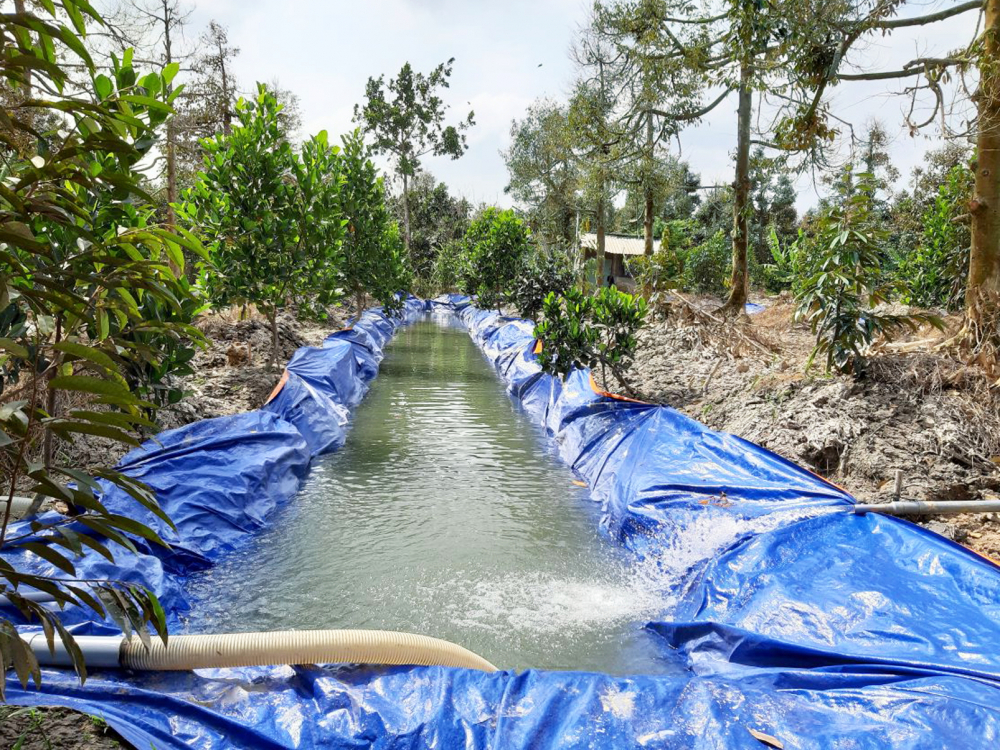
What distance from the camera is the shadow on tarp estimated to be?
7.44ft

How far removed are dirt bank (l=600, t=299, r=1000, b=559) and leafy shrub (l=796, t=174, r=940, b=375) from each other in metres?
0.27

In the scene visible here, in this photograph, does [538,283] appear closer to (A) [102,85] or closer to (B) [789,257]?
(B) [789,257]

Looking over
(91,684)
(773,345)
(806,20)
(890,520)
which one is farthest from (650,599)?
(806,20)

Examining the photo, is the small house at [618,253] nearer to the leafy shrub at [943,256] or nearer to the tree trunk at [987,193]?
the leafy shrub at [943,256]

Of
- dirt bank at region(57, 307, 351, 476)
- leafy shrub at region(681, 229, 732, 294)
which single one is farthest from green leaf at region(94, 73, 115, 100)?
leafy shrub at region(681, 229, 732, 294)

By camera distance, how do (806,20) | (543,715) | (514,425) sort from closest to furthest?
(543,715) < (806,20) < (514,425)

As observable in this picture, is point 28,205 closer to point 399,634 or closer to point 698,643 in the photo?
point 399,634

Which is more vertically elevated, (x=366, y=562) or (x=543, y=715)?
(x=543, y=715)

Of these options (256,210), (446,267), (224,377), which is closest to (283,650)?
(224,377)

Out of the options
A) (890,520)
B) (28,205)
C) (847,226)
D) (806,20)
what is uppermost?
(806,20)

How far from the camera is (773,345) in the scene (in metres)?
7.85

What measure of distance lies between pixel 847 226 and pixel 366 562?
207 inches

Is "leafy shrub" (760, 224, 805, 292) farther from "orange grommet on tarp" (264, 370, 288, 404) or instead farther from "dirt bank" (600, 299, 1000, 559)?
"orange grommet on tarp" (264, 370, 288, 404)

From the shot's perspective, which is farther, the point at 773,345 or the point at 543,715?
the point at 773,345
